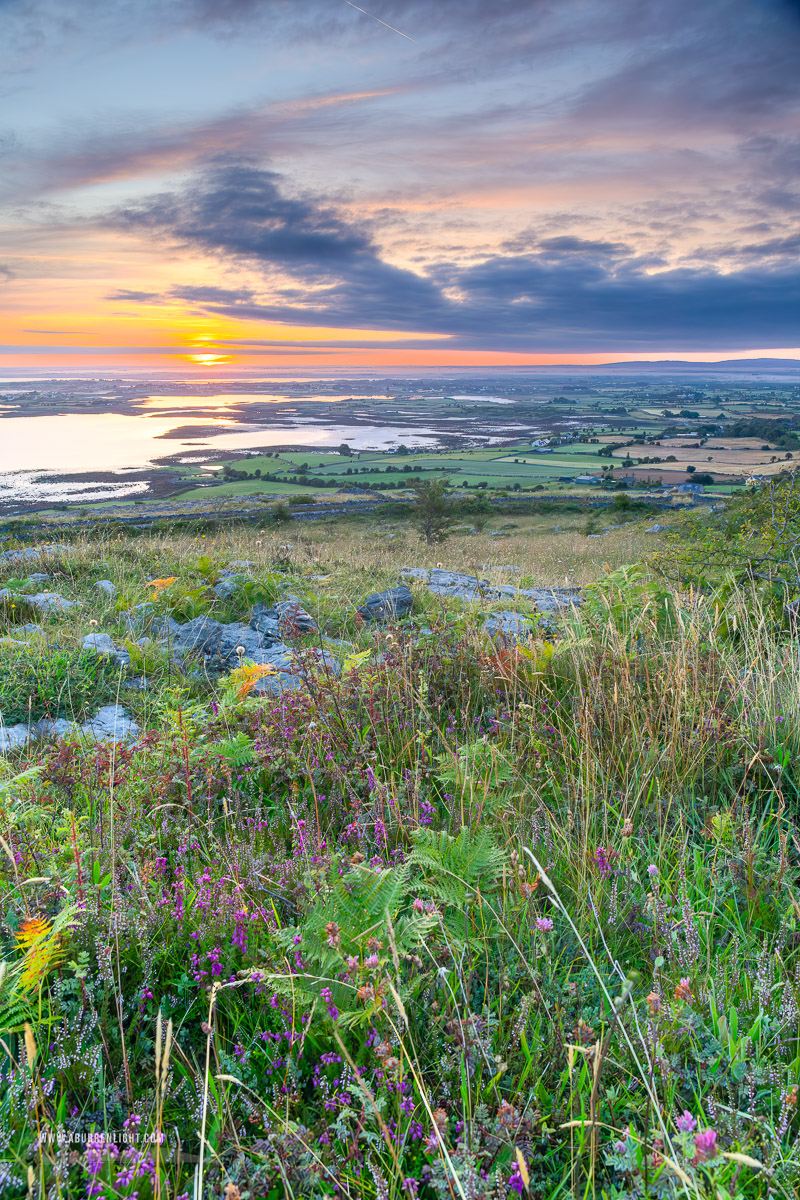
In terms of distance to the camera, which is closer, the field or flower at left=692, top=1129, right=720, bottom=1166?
flower at left=692, top=1129, right=720, bottom=1166

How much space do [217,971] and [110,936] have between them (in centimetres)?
35

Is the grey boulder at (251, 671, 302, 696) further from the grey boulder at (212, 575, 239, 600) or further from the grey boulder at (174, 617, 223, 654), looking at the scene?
the grey boulder at (212, 575, 239, 600)

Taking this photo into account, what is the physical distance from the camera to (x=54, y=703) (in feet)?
16.1

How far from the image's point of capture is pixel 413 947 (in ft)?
5.36

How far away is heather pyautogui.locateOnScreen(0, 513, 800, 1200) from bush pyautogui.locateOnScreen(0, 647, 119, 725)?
1079mm

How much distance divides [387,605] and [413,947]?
5313mm

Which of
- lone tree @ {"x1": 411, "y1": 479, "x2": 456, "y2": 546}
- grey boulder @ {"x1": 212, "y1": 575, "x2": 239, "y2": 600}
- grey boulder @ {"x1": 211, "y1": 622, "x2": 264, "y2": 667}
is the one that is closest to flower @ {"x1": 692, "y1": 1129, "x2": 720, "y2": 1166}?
grey boulder @ {"x1": 211, "y1": 622, "x2": 264, "y2": 667}

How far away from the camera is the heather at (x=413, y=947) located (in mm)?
1348

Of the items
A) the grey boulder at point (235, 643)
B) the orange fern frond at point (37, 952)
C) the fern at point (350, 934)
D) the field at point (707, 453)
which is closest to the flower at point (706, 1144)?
the fern at point (350, 934)

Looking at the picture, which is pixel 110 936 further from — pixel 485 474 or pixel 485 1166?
pixel 485 474

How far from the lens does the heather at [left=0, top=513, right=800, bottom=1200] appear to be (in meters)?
1.35

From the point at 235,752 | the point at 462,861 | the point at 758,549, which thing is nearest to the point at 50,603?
the point at 235,752

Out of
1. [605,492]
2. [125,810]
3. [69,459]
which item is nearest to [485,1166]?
[125,810]

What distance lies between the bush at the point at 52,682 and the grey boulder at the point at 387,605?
258 centimetres
